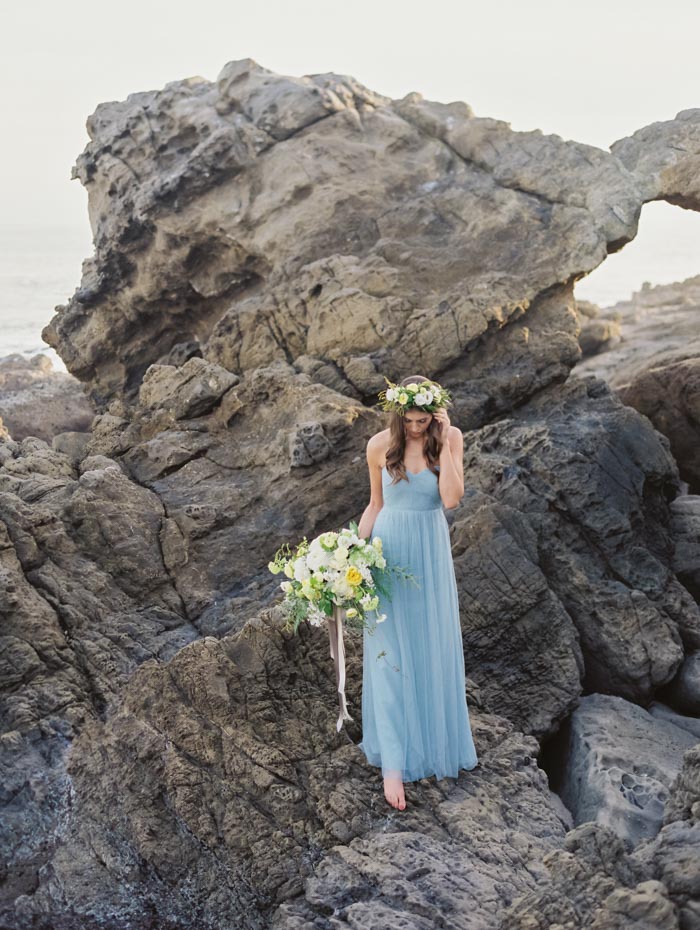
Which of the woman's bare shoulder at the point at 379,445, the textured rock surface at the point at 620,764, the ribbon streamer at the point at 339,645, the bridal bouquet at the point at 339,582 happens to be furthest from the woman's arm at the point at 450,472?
the textured rock surface at the point at 620,764

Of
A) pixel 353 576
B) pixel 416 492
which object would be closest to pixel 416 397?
pixel 416 492

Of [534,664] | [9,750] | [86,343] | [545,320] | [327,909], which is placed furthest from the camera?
[86,343]

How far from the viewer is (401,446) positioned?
6.00m

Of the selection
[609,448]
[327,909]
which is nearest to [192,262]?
[609,448]

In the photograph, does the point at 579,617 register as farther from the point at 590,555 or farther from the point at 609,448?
the point at 609,448

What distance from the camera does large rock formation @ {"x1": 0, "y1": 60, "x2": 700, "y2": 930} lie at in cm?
550

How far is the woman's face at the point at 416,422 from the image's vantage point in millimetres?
5922

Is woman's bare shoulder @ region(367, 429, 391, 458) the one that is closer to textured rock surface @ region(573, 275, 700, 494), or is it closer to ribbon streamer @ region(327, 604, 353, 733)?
ribbon streamer @ region(327, 604, 353, 733)

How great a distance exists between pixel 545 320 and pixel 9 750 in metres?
7.35

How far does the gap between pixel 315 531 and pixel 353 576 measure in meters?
3.48

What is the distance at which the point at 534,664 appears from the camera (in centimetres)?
781

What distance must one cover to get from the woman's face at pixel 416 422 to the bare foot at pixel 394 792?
2192 mm

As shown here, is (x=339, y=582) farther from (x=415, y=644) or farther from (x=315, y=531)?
(x=315, y=531)

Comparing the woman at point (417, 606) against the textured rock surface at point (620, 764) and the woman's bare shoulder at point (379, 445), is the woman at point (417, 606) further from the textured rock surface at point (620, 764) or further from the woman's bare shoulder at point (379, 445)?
the textured rock surface at point (620, 764)
